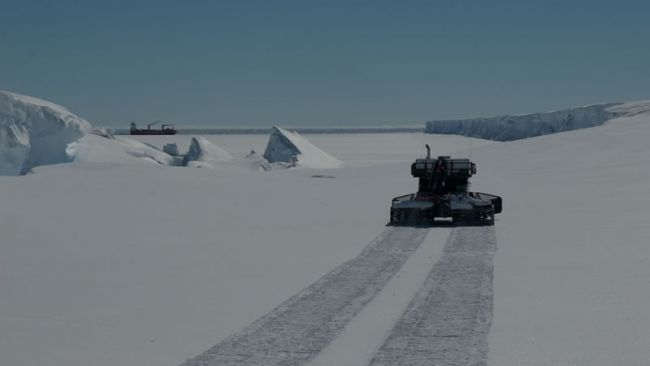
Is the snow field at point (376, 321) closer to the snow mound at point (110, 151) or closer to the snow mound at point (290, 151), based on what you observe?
the snow mound at point (110, 151)

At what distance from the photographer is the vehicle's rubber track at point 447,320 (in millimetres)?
6609

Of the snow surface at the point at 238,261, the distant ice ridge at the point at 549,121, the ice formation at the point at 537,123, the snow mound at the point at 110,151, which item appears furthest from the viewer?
the ice formation at the point at 537,123

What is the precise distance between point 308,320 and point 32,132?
104ft

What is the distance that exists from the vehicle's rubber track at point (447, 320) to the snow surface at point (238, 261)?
0.18m

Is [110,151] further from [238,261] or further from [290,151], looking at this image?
[238,261]

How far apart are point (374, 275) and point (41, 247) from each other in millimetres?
5710

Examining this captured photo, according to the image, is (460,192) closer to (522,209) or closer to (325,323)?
(522,209)

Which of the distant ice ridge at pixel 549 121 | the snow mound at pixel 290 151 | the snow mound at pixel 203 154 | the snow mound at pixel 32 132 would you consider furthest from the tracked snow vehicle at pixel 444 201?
the distant ice ridge at pixel 549 121

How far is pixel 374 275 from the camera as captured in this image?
1093 centimetres

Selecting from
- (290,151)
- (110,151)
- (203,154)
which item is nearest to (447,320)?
(110,151)

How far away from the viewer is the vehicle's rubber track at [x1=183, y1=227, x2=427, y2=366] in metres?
6.62

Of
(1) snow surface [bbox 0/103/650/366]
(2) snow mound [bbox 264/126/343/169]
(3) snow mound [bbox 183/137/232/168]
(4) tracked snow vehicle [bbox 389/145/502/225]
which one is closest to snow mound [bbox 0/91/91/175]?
(1) snow surface [bbox 0/103/650/366]

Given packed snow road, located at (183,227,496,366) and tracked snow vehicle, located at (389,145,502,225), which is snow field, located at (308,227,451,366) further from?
tracked snow vehicle, located at (389,145,502,225)

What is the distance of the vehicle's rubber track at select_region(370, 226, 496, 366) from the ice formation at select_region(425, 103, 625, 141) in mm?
62355
